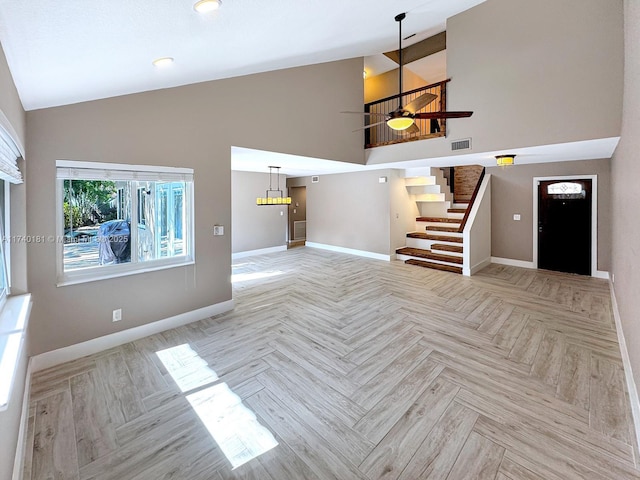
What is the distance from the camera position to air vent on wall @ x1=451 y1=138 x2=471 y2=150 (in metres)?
4.96

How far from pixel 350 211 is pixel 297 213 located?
3.51 meters

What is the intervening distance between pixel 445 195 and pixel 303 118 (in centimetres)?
489

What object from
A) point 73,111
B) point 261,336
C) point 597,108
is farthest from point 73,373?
point 597,108

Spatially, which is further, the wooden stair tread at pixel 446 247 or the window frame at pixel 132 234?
the wooden stair tread at pixel 446 247

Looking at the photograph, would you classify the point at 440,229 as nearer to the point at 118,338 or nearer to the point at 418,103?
the point at 418,103

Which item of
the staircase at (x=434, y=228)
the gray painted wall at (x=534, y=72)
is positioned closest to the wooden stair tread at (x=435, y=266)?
the staircase at (x=434, y=228)

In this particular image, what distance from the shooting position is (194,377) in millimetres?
2742

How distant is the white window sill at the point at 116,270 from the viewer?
3020mm

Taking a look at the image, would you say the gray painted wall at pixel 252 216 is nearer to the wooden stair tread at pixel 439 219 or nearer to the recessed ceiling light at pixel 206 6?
the wooden stair tread at pixel 439 219

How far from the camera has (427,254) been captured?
739cm

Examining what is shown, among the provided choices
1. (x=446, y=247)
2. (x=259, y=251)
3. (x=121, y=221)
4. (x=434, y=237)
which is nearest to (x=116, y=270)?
(x=121, y=221)

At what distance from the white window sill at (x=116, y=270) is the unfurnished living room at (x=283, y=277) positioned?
19mm

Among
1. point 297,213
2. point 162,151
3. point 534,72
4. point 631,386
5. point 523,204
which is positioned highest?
point 534,72

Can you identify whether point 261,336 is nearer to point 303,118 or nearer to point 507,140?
point 303,118
